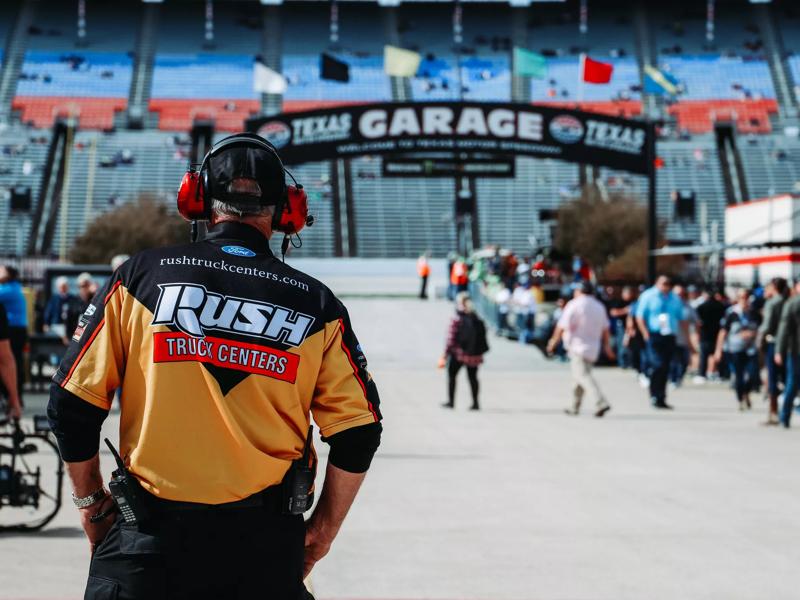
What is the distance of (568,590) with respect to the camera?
6.52 m

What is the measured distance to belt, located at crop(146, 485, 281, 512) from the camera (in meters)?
3.01

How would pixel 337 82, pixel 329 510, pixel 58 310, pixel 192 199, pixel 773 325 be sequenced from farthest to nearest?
pixel 337 82 → pixel 58 310 → pixel 773 325 → pixel 192 199 → pixel 329 510

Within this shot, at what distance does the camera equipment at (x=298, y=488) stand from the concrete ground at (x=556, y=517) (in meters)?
3.32

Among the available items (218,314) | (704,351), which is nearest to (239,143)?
(218,314)

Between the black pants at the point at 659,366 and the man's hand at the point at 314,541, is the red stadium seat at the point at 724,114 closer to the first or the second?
the black pants at the point at 659,366

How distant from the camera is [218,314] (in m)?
3.12

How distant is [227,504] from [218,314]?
446mm

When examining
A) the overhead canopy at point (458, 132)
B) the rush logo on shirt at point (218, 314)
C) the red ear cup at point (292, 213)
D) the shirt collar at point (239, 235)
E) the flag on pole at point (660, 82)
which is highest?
the flag on pole at point (660, 82)

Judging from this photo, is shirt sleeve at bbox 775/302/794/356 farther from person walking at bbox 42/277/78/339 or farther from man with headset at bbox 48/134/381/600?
man with headset at bbox 48/134/381/600

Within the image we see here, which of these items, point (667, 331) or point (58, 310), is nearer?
point (667, 331)

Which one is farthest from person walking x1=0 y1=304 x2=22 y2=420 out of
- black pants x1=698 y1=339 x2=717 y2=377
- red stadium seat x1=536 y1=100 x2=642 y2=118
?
red stadium seat x1=536 y1=100 x2=642 y2=118

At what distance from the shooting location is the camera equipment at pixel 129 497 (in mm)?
3018

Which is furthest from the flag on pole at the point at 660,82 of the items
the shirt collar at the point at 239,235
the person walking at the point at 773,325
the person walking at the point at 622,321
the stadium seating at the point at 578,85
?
the stadium seating at the point at 578,85

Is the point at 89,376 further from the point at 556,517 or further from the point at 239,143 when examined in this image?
the point at 556,517
